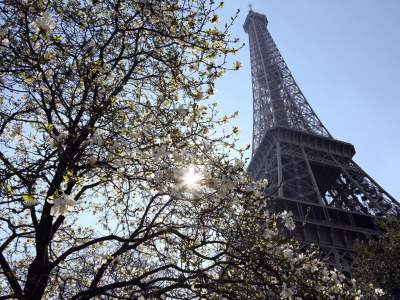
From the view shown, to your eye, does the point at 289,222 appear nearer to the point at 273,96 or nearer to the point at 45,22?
the point at 45,22

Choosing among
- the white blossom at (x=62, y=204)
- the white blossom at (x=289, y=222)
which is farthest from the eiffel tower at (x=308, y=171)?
the white blossom at (x=62, y=204)

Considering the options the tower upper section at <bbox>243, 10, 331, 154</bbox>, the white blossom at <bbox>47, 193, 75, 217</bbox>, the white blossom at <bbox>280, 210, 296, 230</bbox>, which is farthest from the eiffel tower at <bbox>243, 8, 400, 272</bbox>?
the white blossom at <bbox>47, 193, 75, 217</bbox>

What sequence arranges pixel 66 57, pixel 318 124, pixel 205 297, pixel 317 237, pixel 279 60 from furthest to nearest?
pixel 279 60, pixel 318 124, pixel 317 237, pixel 66 57, pixel 205 297

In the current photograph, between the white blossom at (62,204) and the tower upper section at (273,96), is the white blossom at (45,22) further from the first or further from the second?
the tower upper section at (273,96)

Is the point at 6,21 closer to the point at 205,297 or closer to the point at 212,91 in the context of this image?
the point at 212,91

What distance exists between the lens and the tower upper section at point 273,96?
44341 millimetres

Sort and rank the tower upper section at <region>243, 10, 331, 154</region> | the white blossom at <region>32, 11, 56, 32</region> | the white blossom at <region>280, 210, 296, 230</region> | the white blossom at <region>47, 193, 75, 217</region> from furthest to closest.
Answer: the tower upper section at <region>243, 10, 331, 154</region> < the white blossom at <region>280, 210, 296, 230</region> < the white blossom at <region>32, 11, 56, 32</region> < the white blossom at <region>47, 193, 75, 217</region>

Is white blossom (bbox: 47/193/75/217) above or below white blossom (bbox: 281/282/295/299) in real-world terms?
above

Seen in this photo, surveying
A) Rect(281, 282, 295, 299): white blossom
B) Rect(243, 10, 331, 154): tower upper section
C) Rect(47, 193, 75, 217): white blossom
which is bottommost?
Rect(281, 282, 295, 299): white blossom

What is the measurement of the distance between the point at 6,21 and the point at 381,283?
1897 centimetres

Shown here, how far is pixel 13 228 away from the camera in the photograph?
280 inches

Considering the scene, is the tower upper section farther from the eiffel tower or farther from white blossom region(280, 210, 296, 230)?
white blossom region(280, 210, 296, 230)

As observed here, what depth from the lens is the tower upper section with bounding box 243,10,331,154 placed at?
44341 mm

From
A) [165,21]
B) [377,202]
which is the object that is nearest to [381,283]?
[377,202]
